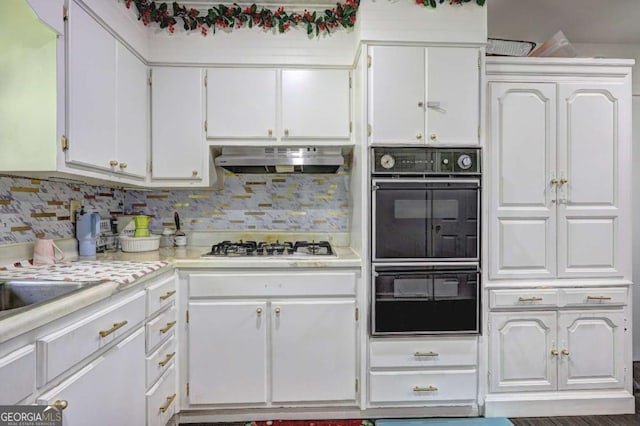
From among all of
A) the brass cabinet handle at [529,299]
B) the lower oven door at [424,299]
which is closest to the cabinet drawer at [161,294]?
the lower oven door at [424,299]

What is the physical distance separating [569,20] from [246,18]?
224 cm

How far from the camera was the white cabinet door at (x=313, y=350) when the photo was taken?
1987 millimetres

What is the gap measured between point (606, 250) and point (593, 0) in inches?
62.8

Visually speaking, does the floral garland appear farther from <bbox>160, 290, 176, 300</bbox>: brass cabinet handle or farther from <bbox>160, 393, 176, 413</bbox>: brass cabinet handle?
<bbox>160, 393, 176, 413</bbox>: brass cabinet handle

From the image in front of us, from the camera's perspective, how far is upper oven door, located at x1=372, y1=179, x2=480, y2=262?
196cm

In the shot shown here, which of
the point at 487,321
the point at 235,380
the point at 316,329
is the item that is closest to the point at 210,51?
the point at 316,329

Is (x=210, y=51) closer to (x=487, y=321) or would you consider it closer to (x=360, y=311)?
(x=360, y=311)

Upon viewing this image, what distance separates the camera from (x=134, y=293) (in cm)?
153

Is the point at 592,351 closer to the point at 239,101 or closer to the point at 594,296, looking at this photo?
the point at 594,296

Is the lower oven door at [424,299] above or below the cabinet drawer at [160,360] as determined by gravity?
above

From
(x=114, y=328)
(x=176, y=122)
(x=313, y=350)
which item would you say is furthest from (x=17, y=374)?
(x=176, y=122)

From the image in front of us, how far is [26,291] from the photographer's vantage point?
134 cm

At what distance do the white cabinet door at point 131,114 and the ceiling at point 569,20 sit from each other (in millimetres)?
2247

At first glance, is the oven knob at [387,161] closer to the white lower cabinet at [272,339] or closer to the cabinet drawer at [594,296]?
the white lower cabinet at [272,339]
